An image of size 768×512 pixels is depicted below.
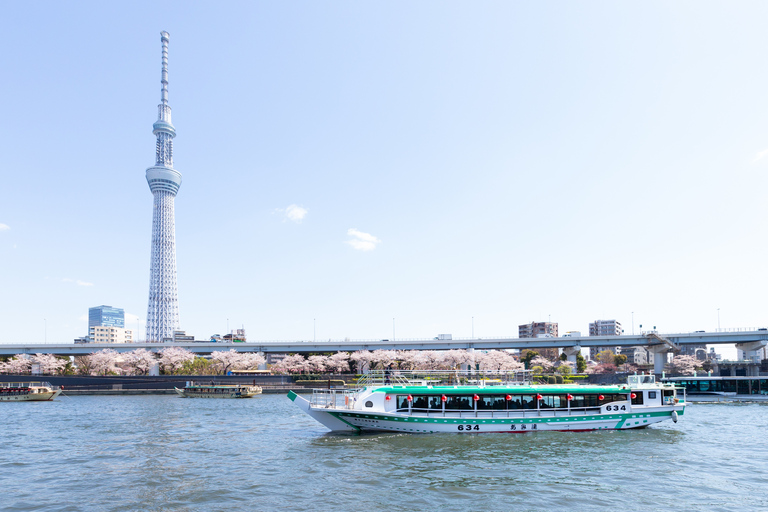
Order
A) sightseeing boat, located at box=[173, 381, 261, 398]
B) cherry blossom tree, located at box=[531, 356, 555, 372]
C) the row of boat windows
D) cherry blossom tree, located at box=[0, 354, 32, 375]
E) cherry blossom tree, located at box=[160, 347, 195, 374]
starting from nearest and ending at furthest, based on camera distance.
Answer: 1. the row of boat windows
2. sightseeing boat, located at box=[173, 381, 261, 398]
3. cherry blossom tree, located at box=[0, 354, 32, 375]
4. cherry blossom tree, located at box=[160, 347, 195, 374]
5. cherry blossom tree, located at box=[531, 356, 555, 372]

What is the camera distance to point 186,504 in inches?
882

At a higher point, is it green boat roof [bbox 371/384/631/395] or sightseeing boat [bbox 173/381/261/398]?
green boat roof [bbox 371/384/631/395]

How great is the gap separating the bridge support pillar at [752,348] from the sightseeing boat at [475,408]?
101182 millimetres

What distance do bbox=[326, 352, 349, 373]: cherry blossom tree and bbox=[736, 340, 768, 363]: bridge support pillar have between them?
9740 cm

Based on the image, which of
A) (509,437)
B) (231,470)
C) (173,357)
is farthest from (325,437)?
(173,357)

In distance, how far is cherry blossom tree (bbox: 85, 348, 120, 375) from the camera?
122562mm

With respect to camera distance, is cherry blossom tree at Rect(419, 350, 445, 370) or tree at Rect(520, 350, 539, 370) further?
tree at Rect(520, 350, 539, 370)

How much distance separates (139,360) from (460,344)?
269 feet

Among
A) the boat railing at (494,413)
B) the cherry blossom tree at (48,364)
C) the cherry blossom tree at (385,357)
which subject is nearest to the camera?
the boat railing at (494,413)

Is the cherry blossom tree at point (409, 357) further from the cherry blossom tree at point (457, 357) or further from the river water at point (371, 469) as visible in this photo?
the river water at point (371, 469)

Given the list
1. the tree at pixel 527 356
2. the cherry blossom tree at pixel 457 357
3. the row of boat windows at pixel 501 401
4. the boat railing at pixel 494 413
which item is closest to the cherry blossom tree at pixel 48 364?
the cherry blossom tree at pixel 457 357

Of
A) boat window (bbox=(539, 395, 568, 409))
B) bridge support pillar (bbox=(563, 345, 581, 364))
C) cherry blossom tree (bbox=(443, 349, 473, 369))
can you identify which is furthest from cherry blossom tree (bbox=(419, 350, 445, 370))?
boat window (bbox=(539, 395, 568, 409))

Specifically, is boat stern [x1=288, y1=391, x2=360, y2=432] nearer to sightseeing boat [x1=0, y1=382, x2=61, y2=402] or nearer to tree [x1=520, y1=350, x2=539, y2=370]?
sightseeing boat [x1=0, y1=382, x2=61, y2=402]

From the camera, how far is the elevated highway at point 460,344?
122062 mm
